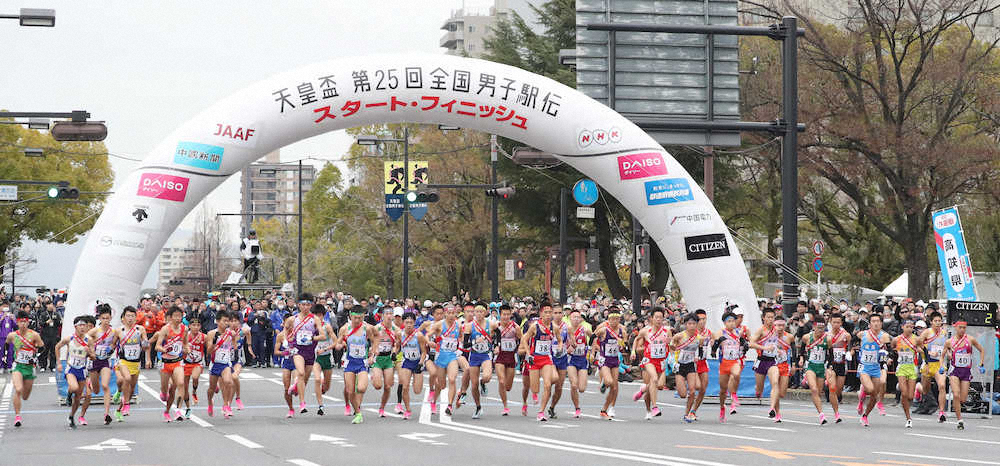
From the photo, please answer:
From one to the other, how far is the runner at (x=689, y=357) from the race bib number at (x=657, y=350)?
5.4 inches

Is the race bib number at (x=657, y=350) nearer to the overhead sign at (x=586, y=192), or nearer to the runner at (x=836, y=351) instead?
the runner at (x=836, y=351)

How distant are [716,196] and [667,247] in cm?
2494

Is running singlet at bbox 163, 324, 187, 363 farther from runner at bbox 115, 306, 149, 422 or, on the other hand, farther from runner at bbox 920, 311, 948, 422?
runner at bbox 920, 311, 948, 422

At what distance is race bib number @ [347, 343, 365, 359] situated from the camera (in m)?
20.2

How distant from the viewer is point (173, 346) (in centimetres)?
2019

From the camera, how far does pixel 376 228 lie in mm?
68312

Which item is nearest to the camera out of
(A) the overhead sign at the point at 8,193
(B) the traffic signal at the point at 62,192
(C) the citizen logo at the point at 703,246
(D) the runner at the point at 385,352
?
(D) the runner at the point at 385,352

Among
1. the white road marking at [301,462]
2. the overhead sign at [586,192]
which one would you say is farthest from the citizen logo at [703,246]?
the overhead sign at [586,192]

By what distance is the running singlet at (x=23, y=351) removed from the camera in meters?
20.0

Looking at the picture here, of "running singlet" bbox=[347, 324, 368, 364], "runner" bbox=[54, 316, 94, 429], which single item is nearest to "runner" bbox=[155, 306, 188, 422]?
"runner" bbox=[54, 316, 94, 429]

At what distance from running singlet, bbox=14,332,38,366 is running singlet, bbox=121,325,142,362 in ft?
4.25

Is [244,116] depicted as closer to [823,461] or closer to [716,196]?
[823,461]

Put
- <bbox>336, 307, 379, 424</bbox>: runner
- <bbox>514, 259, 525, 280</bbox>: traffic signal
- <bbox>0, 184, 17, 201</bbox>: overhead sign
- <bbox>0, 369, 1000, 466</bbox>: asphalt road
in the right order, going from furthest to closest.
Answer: <bbox>514, 259, 525, 280</bbox>: traffic signal, <bbox>0, 184, 17, 201</bbox>: overhead sign, <bbox>336, 307, 379, 424</bbox>: runner, <bbox>0, 369, 1000, 466</bbox>: asphalt road

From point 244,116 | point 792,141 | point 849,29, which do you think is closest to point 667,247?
point 792,141
